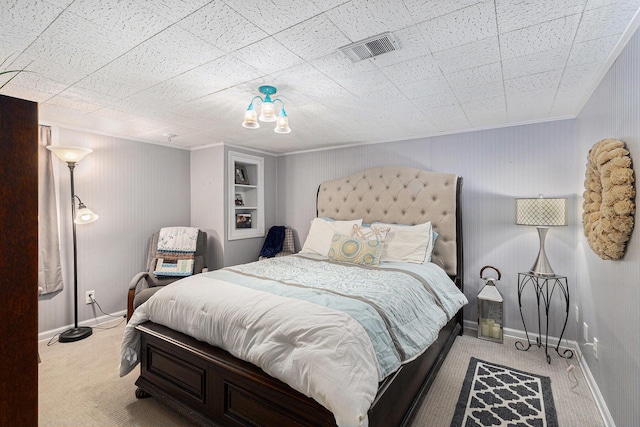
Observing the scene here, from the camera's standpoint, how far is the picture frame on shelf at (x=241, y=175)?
4.50m

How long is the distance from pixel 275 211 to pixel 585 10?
420 cm

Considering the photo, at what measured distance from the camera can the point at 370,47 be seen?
5.60 feet

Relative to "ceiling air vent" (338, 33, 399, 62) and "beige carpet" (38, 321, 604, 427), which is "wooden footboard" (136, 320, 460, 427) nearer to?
"beige carpet" (38, 321, 604, 427)

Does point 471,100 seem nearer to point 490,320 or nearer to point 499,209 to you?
point 499,209

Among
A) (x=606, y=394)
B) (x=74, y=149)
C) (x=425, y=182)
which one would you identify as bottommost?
(x=606, y=394)

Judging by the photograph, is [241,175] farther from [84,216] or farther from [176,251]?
[84,216]

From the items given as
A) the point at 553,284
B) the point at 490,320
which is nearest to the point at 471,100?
the point at 553,284

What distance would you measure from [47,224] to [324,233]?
9.55ft

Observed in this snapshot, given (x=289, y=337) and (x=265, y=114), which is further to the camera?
(x=265, y=114)

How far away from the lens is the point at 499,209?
327cm

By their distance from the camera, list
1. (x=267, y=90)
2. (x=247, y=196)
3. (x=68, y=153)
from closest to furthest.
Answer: (x=267, y=90) → (x=68, y=153) → (x=247, y=196)

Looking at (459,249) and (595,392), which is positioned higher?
(459,249)

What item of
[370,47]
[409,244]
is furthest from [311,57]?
[409,244]

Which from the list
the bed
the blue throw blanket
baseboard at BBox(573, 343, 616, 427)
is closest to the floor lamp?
the bed
